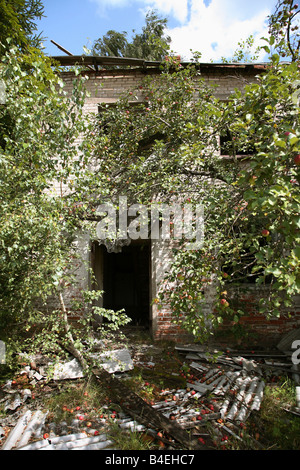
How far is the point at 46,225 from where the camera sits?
2.70m

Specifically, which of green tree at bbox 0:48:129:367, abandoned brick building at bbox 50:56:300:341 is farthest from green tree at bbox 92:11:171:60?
green tree at bbox 0:48:129:367

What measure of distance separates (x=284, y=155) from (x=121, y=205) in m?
3.14

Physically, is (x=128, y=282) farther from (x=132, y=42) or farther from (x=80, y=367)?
(x=132, y=42)

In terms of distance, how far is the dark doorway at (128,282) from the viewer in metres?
8.81

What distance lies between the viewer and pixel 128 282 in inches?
380

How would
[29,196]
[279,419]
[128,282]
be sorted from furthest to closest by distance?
[128,282] < [279,419] < [29,196]

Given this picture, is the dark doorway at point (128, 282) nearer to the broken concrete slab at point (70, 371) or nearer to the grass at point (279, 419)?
the broken concrete slab at point (70, 371)

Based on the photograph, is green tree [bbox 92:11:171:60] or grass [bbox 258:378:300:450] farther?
green tree [bbox 92:11:171:60]

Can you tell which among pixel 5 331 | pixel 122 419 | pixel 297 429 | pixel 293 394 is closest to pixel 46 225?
pixel 5 331

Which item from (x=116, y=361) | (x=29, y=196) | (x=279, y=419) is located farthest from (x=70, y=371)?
(x=279, y=419)

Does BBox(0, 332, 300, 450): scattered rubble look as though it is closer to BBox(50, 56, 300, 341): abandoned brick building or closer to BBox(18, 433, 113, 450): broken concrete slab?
BBox(18, 433, 113, 450): broken concrete slab

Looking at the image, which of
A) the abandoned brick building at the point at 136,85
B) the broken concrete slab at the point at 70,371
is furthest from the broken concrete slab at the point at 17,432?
the abandoned brick building at the point at 136,85

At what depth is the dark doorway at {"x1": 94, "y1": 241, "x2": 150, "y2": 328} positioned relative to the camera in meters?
8.81
